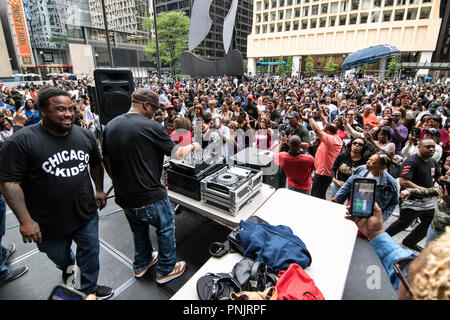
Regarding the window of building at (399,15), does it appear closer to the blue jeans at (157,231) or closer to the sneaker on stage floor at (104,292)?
the blue jeans at (157,231)

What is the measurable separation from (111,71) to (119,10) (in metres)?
73.9

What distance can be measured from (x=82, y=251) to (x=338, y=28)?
195 feet

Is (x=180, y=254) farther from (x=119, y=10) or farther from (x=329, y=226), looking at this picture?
(x=119, y=10)

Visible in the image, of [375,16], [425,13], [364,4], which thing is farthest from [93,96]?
[425,13]

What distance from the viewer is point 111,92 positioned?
12.8ft

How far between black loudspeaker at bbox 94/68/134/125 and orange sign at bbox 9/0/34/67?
5339 centimetres

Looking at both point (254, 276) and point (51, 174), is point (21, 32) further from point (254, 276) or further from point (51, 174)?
point (254, 276)

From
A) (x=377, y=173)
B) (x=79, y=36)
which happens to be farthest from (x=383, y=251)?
(x=79, y=36)

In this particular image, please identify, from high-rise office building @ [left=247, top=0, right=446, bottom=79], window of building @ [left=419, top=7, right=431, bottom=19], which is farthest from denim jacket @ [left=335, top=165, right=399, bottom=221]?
window of building @ [left=419, top=7, right=431, bottom=19]

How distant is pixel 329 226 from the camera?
2250 millimetres

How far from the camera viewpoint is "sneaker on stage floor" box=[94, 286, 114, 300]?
2.33 meters

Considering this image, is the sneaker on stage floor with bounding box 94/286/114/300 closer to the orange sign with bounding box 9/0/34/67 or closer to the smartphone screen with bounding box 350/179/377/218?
the smartphone screen with bounding box 350/179/377/218

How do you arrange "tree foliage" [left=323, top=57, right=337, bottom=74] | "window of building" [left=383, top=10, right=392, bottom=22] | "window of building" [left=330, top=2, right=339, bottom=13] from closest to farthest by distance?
1. "window of building" [left=383, top=10, right=392, bottom=22]
2. "window of building" [left=330, top=2, right=339, bottom=13]
3. "tree foliage" [left=323, top=57, right=337, bottom=74]

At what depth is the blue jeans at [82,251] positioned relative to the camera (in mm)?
2033
